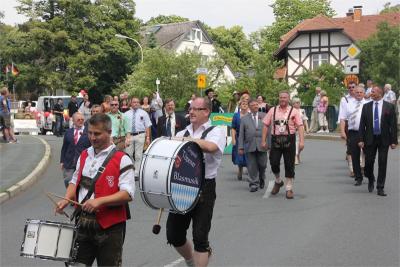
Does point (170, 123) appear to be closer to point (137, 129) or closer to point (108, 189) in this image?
point (137, 129)

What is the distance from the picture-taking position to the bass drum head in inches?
229

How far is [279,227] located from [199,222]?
358 cm

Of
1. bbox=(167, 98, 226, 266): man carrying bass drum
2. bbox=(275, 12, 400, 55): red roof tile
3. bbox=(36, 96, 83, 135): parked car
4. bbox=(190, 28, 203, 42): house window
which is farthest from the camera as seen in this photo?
bbox=(190, 28, 203, 42): house window

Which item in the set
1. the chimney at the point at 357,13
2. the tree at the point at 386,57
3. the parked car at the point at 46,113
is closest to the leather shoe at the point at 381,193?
the parked car at the point at 46,113

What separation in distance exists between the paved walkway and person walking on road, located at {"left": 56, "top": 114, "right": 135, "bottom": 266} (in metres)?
8.57

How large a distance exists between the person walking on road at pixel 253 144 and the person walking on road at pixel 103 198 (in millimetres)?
7991

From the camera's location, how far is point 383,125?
1239 cm

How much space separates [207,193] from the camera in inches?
252

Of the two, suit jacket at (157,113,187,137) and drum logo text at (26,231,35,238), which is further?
suit jacket at (157,113,187,137)

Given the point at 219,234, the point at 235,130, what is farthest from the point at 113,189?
the point at 235,130

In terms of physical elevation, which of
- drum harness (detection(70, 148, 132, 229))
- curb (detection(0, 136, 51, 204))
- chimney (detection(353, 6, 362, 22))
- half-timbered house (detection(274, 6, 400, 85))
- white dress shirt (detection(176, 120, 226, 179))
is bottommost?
curb (detection(0, 136, 51, 204))

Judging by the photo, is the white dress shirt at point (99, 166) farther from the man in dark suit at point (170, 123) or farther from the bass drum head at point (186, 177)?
the man in dark suit at point (170, 123)

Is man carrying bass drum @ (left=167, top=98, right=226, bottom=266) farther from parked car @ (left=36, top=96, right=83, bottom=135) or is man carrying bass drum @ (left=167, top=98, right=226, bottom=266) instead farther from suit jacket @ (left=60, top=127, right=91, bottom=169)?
parked car @ (left=36, top=96, right=83, bottom=135)

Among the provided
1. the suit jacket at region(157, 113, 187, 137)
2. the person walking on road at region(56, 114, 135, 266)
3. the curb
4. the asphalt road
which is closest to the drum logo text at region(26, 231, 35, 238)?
the person walking on road at region(56, 114, 135, 266)
